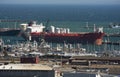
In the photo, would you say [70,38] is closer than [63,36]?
Yes

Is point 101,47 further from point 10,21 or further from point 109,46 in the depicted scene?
point 10,21

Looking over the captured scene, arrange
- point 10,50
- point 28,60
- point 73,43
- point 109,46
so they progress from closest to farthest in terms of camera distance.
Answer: point 28,60, point 10,50, point 109,46, point 73,43

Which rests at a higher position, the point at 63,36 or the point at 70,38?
the point at 63,36

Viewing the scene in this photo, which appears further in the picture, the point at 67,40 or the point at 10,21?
the point at 10,21

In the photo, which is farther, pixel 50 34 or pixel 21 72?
pixel 50 34

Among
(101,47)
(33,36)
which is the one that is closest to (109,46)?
(101,47)

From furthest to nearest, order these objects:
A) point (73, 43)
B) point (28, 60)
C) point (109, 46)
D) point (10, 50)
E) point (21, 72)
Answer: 1. point (73, 43)
2. point (109, 46)
3. point (10, 50)
4. point (28, 60)
5. point (21, 72)

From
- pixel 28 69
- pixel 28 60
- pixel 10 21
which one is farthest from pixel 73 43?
pixel 28 69

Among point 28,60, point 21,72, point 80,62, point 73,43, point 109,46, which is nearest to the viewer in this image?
point 21,72

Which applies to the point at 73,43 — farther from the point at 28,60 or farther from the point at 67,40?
the point at 28,60
